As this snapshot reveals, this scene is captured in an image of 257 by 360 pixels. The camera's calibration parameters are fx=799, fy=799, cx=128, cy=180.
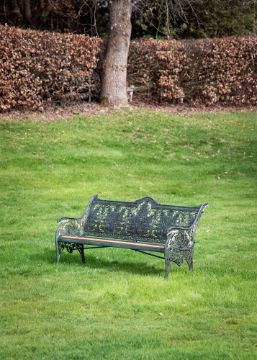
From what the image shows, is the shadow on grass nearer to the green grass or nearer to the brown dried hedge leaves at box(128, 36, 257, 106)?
the green grass

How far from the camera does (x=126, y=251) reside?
11836mm

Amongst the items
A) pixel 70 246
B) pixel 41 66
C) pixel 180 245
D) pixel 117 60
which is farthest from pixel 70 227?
pixel 117 60

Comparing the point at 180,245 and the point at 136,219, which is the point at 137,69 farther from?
the point at 180,245

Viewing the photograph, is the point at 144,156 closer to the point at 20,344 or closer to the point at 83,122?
the point at 83,122

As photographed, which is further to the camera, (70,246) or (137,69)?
(137,69)

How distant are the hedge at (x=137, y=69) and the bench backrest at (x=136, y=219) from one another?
36.0 feet

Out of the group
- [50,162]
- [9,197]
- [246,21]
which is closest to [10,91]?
[50,162]

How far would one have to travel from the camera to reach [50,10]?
1120 inches

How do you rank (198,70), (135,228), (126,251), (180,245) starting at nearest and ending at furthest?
(180,245)
(135,228)
(126,251)
(198,70)

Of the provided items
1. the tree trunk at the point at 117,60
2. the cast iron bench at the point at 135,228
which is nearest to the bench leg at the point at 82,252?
the cast iron bench at the point at 135,228

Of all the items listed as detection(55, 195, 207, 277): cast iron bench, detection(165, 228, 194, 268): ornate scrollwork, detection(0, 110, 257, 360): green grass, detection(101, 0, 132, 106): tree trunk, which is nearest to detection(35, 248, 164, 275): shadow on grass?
detection(0, 110, 257, 360): green grass

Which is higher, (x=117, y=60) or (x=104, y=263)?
(x=117, y=60)

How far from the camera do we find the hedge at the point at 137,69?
861 inches

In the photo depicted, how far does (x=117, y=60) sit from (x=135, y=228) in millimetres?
13553
